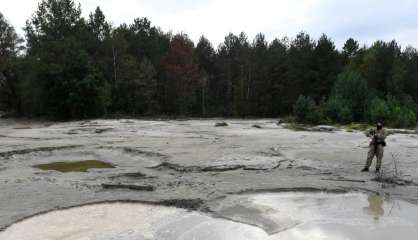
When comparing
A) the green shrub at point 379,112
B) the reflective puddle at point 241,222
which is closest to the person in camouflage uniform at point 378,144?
the reflective puddle at point 241,222

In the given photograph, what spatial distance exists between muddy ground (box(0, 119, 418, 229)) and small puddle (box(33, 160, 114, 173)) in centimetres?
49

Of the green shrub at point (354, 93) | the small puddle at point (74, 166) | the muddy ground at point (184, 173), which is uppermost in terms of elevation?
the green shrub at point (354, 93)

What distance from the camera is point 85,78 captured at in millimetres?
52406

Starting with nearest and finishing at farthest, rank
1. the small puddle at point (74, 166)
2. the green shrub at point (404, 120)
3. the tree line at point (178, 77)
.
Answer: the small puddle at point (74, 166) → the green shrub at point (404, 120) → the tree line at point (178, 77)

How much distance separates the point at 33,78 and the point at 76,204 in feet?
157

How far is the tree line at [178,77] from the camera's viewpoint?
4893 cm

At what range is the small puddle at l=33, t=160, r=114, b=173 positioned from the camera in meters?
16.5

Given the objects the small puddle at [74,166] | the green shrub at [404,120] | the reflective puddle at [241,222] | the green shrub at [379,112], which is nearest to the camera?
the reflective puddle at [241,222]

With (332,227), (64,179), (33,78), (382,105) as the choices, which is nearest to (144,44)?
(33,78)

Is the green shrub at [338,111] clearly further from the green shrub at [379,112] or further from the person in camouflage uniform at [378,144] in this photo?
the person in camouflage uniform at [378,144]

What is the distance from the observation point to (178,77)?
68312mm

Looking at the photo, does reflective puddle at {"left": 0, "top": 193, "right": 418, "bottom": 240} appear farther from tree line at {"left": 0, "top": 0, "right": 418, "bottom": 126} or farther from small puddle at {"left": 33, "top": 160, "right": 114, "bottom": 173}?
tree line at {"left": 0, "top": 0, "right": 418, "bottom": 126}

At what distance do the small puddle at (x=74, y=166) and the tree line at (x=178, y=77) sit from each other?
92.9 ft

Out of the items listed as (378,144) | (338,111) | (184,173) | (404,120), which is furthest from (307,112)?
(184,173)
